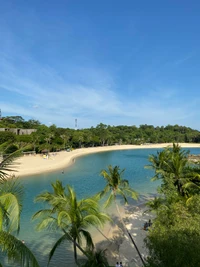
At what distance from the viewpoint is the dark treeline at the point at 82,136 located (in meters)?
67.6

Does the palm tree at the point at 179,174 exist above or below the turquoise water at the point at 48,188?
above

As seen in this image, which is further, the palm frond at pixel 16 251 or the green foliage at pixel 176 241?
the green foliage at pixel 176 241

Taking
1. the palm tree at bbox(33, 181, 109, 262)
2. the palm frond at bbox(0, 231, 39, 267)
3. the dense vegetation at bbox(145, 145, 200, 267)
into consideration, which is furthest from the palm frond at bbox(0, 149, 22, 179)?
the dense vegetation at bbox(145, 145, 200, 267)

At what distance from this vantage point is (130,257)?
12.7 m

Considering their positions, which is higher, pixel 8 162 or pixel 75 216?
pixel 8 162

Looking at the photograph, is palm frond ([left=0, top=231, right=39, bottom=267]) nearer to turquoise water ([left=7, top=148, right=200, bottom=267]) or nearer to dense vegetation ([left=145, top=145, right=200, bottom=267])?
dense vegetation ([left=145, top=145, right=200, bottom=267])

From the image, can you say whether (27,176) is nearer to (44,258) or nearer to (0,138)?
(0,138)

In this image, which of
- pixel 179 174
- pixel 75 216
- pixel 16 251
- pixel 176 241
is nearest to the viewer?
pixel 16 251

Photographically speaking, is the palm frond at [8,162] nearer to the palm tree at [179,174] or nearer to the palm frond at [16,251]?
the palm frond at [16,251]

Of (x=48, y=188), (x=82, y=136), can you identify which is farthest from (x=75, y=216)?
(x=82, y=136)

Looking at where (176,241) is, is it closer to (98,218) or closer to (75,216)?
(98,218)

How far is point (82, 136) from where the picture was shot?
90.9 m

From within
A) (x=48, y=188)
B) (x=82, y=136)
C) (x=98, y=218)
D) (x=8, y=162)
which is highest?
(x=82, y=136)

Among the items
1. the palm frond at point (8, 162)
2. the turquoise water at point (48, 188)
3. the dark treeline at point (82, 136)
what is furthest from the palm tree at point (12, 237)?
the dark treeline at point (82, 136)
